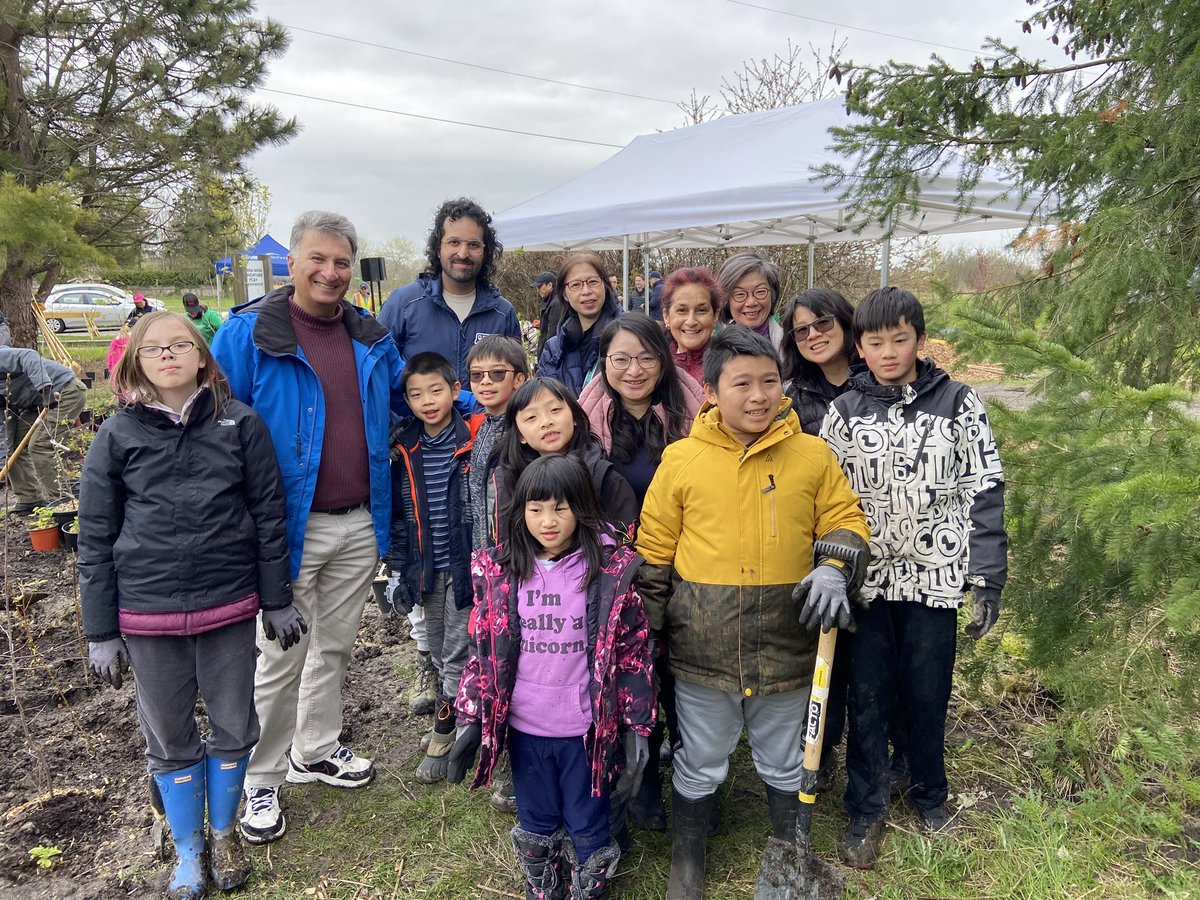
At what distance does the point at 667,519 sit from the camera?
2174 mm

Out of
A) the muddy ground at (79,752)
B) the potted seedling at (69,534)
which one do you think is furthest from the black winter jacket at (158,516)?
the potted seedling at (69,534)

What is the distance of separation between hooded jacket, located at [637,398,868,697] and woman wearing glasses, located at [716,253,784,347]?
0.94 meters

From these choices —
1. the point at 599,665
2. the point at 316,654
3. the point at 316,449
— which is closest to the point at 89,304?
the point at 316,654

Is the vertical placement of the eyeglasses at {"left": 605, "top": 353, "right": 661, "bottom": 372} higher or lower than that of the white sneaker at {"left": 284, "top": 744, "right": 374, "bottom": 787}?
higher

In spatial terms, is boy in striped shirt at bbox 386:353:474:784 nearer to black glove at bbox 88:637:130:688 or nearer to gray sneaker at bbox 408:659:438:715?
gray sneaker at bbox 408:659:438:715

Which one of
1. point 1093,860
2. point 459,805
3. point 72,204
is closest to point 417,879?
point 459,805

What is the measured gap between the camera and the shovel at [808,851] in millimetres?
2064

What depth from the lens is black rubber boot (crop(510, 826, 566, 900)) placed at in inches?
84.2

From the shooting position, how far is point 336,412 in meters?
2.59

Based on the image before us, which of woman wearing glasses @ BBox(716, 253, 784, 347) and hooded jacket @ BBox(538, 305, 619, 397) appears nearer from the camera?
woman wearing glasses @ BBox(716, 253, 784, 347)

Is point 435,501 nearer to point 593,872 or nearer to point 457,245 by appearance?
point 457,245

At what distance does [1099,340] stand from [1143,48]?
3.38ft

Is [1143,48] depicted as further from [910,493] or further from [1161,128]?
[910,493]

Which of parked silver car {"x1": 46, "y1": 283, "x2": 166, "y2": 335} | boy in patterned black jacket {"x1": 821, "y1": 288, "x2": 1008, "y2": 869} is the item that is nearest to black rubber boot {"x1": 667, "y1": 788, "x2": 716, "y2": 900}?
boy in patterned black jacket {"x1": 821, "y1": 288, "x2": 1008, "y2": 869}
